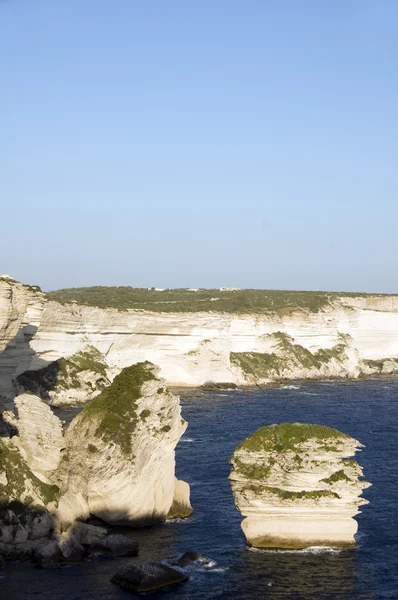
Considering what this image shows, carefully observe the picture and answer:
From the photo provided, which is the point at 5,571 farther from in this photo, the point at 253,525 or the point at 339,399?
the point at 339,399

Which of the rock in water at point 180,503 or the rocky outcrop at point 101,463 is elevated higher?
the rocky outcrop at point 101,463

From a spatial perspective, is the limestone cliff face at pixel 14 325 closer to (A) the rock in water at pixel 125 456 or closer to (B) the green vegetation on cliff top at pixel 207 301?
(A) the rock in water at pixel 125 456

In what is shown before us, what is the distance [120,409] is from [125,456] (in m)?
3.35

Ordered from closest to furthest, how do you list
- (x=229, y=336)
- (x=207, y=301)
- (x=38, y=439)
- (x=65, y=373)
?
(x=38, y=439)
(x=65, y=373)
(x=229, y=336)
(x=207, y=301)

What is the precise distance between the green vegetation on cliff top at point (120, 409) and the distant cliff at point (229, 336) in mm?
25778

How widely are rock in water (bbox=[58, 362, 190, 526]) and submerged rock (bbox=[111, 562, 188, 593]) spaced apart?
7.02 meters

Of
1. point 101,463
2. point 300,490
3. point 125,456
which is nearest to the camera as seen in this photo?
point 300,490

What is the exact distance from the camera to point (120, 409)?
44.4m

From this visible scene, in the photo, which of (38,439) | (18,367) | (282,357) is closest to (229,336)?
(282,357)

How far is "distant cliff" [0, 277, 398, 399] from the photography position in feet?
315

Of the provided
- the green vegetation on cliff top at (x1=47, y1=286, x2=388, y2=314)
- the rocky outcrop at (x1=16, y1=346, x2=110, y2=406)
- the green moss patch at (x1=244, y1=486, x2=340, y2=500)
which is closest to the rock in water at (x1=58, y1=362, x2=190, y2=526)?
the green moss patch at (x1=244, y1=486, x2=340, y2=500)

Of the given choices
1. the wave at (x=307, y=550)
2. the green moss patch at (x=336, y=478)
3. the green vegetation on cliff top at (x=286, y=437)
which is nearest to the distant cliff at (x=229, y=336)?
the green vegetation on cliff top at (x=286, y=437)

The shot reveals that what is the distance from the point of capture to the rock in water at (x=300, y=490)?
3700 centimetres

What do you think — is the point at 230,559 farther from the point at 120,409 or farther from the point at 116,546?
the point at 120,409
